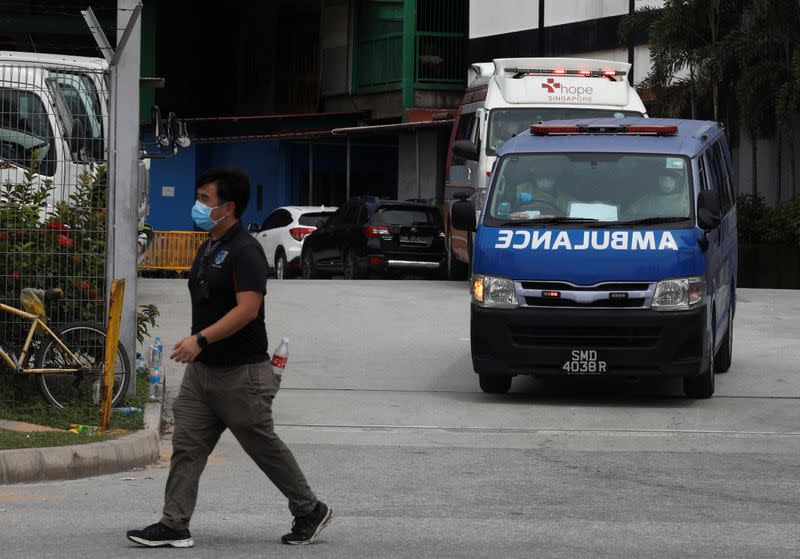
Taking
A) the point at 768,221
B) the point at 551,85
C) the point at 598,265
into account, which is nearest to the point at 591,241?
the point at 598,265

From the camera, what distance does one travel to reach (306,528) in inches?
284

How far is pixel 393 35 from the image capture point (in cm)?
3741

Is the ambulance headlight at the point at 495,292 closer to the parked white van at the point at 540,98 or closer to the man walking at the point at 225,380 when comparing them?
the man walking at the point at 225,380

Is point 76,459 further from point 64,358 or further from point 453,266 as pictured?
point 453,266

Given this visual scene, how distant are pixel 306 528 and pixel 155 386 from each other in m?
4.64

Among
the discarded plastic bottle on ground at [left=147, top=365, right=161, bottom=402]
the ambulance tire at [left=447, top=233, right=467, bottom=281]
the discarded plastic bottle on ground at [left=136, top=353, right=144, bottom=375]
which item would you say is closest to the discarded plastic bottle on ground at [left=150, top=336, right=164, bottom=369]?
the discarded plastic bottle on ground at [left=147, top=365, right=161, bottom=402]

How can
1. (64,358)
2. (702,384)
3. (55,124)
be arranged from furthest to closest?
(702,384) < (55,124) < (64,358)

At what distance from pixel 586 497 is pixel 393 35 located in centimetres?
2962

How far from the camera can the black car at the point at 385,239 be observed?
26.2 meters

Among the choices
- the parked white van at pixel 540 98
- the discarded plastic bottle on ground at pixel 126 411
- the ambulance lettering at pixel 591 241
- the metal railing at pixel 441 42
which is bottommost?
the discarded plastic bottle on ground at pixel 126 411

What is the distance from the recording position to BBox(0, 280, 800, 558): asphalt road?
741 centimetres

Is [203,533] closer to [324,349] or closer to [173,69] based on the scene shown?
[324,349]

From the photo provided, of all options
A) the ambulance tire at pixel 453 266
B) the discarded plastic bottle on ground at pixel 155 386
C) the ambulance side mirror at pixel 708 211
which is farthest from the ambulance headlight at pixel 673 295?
the ambulance tire at pixel 453 266

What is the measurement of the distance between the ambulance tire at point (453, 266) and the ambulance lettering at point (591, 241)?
1144 cm
